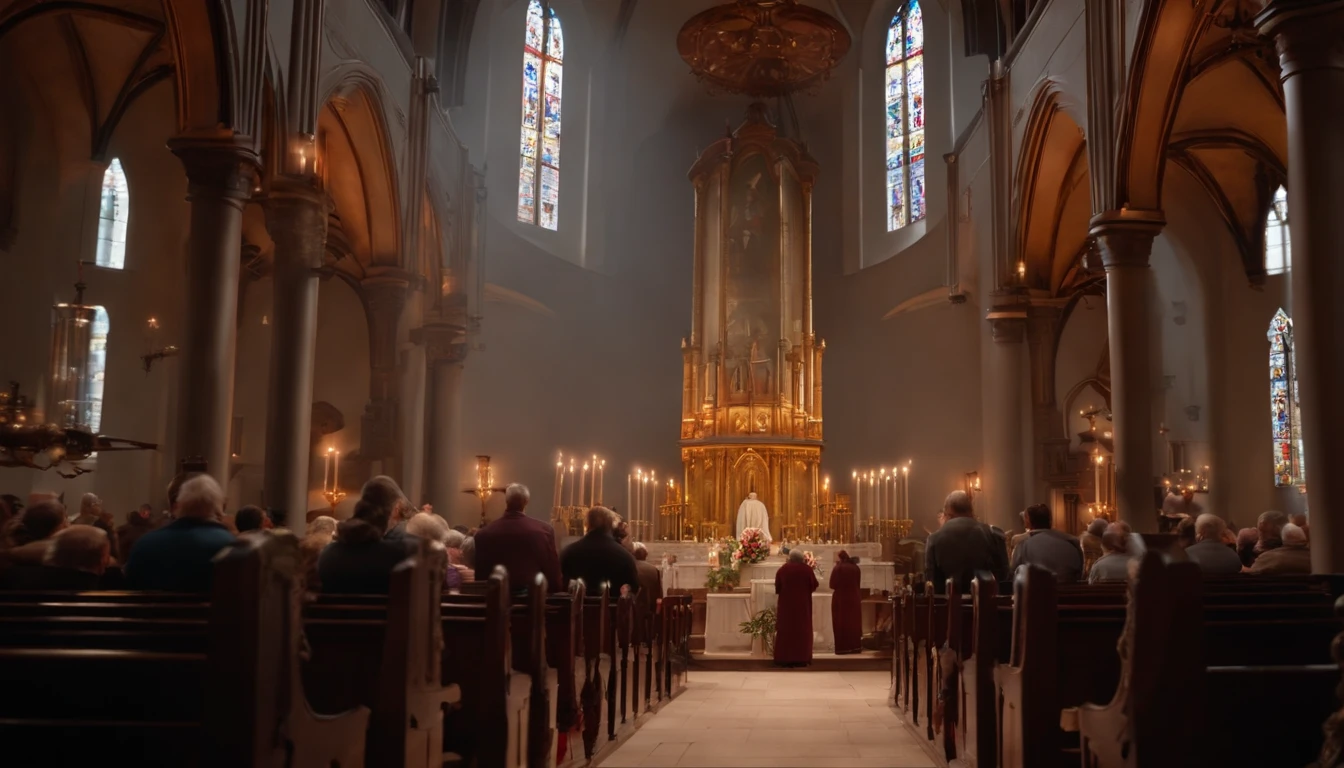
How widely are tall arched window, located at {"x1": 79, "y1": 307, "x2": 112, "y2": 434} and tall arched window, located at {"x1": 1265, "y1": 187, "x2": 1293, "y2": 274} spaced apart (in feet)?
56.3

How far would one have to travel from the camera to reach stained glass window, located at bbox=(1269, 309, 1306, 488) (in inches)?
710

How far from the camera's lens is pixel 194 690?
3.46 m

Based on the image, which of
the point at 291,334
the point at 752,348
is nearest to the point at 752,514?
the point at 752,348

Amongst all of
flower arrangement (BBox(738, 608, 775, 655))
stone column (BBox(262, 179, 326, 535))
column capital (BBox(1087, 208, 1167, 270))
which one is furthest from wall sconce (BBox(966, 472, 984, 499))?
stone column (BBox(262, 179, 326, 535))

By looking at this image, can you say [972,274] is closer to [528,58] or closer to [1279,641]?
[528,58]

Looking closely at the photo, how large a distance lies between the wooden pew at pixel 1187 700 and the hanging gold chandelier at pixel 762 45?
16.4 m

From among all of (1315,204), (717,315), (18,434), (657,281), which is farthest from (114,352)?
(1315,204)

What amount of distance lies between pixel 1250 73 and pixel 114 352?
49.6 ft

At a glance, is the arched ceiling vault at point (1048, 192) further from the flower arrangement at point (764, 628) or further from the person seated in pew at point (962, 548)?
the person seated in pew at point (962, 548)

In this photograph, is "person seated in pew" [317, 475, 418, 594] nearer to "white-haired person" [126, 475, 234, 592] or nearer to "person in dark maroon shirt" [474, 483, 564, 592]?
"white-haired person" [126, 475, 234, 592]

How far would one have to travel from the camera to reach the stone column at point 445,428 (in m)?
19.2

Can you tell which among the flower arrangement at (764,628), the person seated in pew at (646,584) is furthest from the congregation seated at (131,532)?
the flower arrangement at (764,628)

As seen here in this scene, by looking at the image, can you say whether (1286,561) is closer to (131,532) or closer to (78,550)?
(78,550)

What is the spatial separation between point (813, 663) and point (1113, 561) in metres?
6.14
